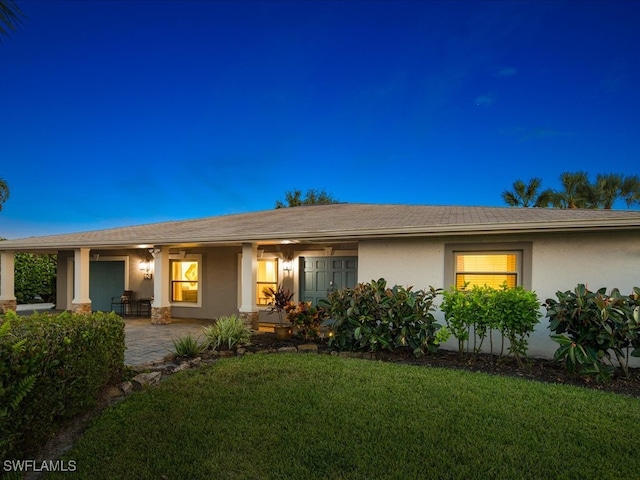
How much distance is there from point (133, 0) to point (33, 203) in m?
15.5

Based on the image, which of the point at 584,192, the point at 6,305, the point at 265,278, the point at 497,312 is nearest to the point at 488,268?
the point at 497,312

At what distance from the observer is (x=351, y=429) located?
3.72 metres

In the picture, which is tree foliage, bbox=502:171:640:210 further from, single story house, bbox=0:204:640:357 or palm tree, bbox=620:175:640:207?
single story house, bbox=0:204:640:357

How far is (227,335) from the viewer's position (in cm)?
746

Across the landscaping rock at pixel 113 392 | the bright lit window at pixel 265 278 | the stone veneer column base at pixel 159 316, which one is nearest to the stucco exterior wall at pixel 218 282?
the bright lit window at pixel 265 278

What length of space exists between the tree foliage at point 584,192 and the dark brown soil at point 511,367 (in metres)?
15.3

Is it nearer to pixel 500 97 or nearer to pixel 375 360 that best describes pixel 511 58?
pixel 500 97

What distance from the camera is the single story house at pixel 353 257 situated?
273 inches

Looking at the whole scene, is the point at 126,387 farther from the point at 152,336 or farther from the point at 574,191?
the point at 574,191

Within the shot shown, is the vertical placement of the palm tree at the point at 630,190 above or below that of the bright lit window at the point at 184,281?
above

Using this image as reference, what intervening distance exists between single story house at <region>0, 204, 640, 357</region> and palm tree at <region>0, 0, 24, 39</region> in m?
6.52

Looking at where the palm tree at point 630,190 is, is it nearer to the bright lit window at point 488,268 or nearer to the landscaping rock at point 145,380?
the bright lit window at point 488,268

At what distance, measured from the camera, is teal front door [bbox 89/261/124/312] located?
14.2 m

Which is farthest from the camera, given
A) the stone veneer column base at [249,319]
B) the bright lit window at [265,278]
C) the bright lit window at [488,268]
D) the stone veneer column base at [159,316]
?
the bright lit window at [265,278]
